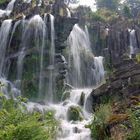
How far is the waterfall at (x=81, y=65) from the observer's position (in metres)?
28.9

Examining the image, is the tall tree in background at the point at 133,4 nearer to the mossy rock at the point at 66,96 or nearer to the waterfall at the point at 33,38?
the waterfall at the point at 33,38

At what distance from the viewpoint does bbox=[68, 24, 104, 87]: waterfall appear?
94.7 feet

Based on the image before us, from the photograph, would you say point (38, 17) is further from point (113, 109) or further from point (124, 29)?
point (113, 109)

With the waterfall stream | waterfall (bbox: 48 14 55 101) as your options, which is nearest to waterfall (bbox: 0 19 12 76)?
the waterfall stream

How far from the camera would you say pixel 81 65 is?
98.1 ft

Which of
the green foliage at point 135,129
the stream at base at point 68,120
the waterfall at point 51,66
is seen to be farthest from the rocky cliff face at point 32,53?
the green foliage at point 135,129

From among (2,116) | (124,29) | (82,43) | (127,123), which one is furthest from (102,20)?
(2,116)

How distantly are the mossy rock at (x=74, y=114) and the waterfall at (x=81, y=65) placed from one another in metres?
7.15

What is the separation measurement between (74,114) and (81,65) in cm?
973

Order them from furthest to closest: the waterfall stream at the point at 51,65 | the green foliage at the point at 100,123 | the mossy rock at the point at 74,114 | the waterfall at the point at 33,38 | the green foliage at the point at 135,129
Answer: the waterfall at the point at 33,38
the waterfall stream at the point at 51,65
the mossy rock at the point at 74,114
the green foliage at the point at 100,123
the green foliage at the point at 135,129

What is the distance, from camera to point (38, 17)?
29000 mm

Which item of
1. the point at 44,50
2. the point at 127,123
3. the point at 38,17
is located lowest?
the point at 127,123

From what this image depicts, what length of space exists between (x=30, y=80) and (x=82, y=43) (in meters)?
8.89

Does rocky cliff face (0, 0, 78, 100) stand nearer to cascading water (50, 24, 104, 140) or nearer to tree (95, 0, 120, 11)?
cascading water (50, 24, 104, 140)
